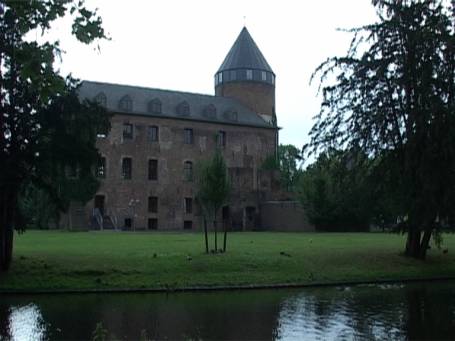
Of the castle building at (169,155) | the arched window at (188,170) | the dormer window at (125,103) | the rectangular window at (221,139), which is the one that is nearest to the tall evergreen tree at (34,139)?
the castle building at (169,155)

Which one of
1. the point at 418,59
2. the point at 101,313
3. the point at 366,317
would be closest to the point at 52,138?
the point at 101,313

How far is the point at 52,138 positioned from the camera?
2120 cm

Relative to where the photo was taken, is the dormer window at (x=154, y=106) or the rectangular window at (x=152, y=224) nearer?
the rectangular window at (x=152, y=224)

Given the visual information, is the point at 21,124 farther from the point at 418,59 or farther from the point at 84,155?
the point at 418,59

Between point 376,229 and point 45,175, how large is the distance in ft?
133

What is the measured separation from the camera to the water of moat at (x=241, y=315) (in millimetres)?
12422

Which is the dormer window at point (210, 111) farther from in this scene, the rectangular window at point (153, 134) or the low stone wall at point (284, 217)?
the low stone wall at point (284, 217)

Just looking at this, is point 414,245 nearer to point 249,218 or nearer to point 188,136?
point 249,218

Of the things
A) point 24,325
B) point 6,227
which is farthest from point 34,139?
point 24,325

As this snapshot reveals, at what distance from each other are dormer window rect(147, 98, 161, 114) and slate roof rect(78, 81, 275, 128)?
0.31 metres

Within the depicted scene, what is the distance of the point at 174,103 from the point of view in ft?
219

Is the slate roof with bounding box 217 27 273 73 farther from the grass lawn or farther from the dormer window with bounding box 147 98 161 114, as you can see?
the grass lawn

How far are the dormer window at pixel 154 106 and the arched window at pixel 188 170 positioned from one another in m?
6.18

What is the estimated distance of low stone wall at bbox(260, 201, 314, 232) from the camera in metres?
58.6
